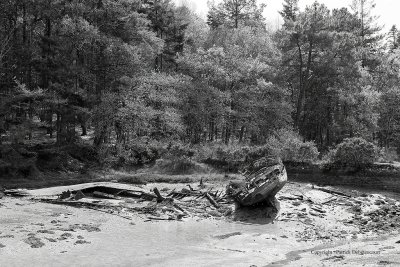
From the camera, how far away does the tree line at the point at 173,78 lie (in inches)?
1414

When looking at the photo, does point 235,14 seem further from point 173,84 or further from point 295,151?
point 295,151

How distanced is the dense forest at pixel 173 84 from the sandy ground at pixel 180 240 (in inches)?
529

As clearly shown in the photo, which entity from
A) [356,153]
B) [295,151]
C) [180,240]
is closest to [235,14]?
[295,151]

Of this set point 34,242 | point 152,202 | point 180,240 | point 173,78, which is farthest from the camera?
point 173,78

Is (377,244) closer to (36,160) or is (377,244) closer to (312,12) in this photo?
(36,160)

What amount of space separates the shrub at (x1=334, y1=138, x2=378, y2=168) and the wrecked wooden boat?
38.6 ft

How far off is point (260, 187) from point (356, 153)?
14.7m

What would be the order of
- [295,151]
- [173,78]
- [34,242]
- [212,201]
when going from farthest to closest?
[173,78], [295,151], [212,201], [34,242]

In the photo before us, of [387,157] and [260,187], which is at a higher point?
[387,157]

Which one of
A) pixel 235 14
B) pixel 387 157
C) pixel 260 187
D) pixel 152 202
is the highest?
pixel 235 14

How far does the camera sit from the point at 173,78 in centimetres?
4350

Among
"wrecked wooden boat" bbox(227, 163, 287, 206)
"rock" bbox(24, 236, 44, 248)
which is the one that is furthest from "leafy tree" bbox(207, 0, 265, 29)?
"rock" bbox(24, 236, 44, 248)

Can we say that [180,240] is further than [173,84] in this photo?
No

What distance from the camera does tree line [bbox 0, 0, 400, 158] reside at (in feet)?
118
